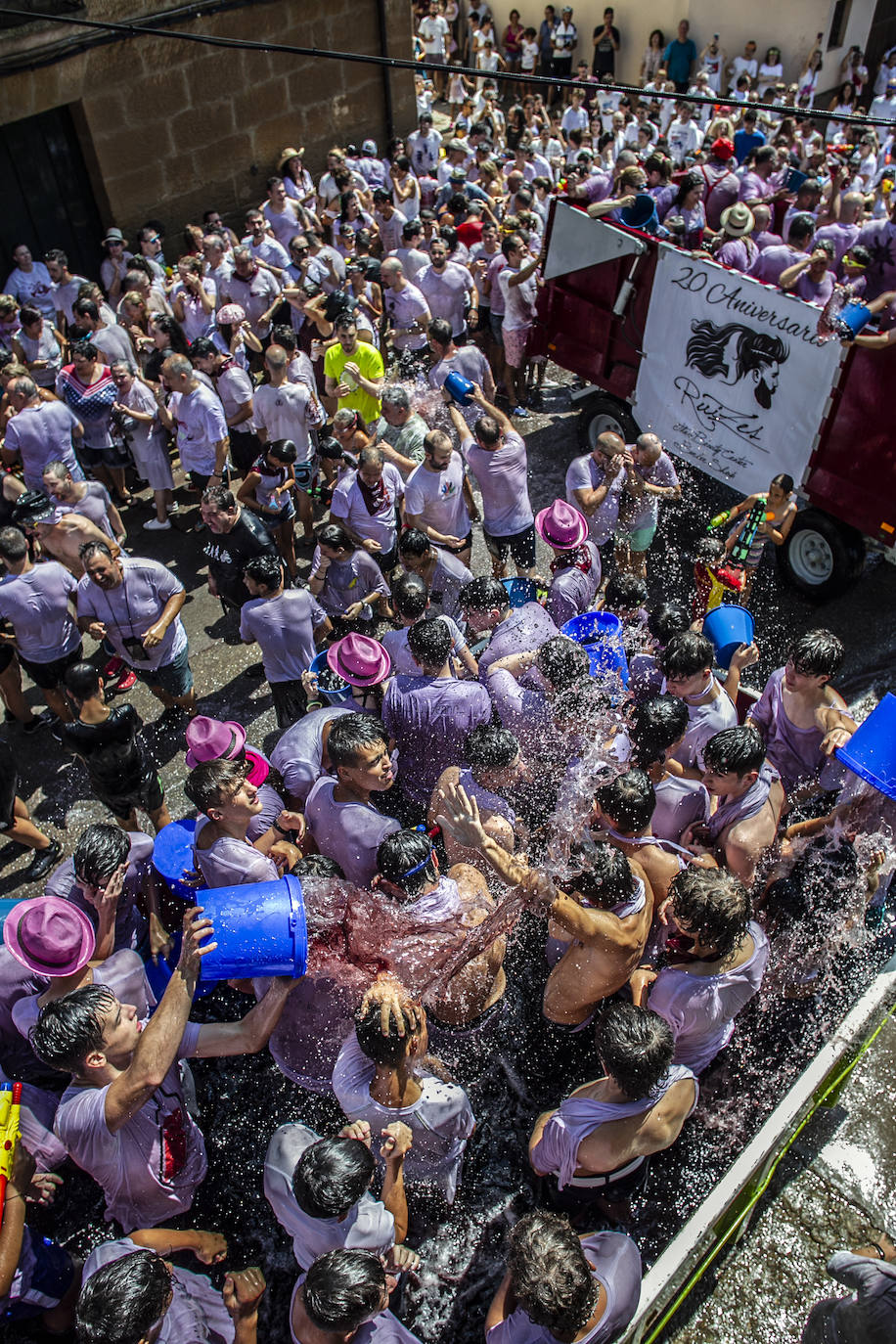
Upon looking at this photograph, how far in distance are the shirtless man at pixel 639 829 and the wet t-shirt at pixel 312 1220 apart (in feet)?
5.43

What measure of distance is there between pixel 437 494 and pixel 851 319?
309 cm

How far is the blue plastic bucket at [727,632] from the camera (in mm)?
5004

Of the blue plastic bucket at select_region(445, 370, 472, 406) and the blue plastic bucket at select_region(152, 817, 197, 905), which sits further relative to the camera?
the blue plastic bucket at select_region(445, 370, 472, 406)

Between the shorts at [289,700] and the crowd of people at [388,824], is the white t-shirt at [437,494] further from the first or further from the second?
the shorts at [289,700]

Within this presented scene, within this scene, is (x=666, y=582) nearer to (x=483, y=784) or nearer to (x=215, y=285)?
(x=483, y=784)

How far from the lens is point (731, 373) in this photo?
24.2 feet

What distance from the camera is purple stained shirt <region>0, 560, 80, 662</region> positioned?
5.44m

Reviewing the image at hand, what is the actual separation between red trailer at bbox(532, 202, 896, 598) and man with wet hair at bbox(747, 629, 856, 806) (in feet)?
7.93

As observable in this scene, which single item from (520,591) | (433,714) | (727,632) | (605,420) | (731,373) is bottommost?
(605,420)

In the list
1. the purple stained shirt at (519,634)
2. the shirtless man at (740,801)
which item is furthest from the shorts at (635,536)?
the shirtless man at (740,801)

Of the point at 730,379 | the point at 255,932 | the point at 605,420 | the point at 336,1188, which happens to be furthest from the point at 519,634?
the point at 605,420

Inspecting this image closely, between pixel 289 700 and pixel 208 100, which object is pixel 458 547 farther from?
pixel 208 100

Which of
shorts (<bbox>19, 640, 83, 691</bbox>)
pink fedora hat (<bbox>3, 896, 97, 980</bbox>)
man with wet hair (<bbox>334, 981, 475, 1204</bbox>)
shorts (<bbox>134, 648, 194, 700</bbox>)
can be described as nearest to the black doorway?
shorts (<bbox>19, 640, 83, 691</bbox>)

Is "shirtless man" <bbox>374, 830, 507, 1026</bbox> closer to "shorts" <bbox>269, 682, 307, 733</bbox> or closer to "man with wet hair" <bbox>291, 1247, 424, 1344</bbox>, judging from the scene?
"man with wet hair" <bbox>291, 1247, 424, 1344</bbox>
